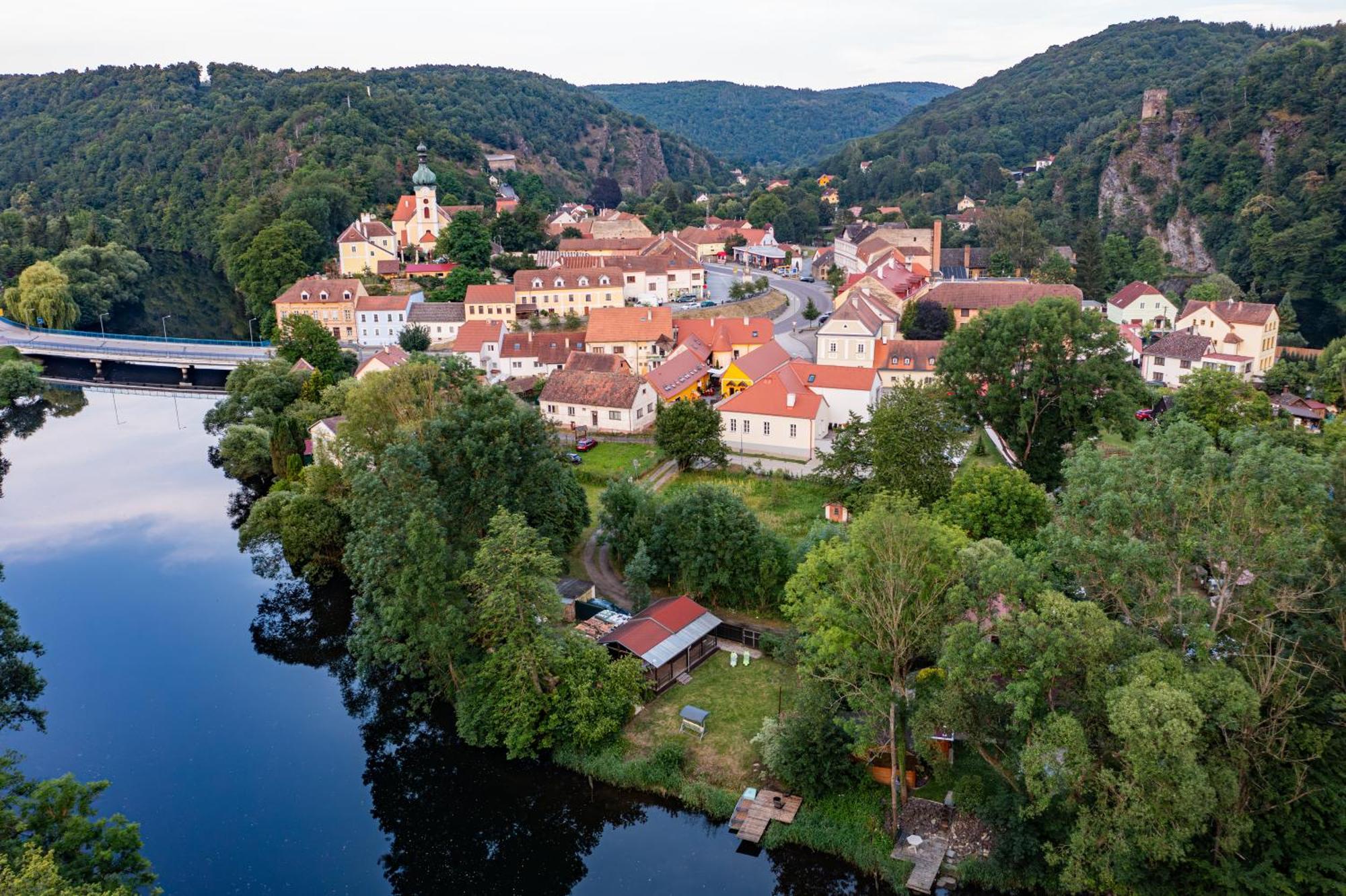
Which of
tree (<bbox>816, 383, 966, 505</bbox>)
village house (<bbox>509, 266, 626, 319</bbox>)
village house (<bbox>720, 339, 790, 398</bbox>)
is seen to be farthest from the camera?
village house (<bbox>509, 266, 626, 319</bbox>)

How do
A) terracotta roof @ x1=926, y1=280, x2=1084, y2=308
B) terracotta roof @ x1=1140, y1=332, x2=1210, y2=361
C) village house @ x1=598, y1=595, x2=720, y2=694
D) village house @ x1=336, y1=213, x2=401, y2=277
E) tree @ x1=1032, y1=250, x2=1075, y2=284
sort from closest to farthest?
village house @ x1=598, y1=595, x2=720, y2=694, terracotta roof @ x1=1140, y1=332, x2=1210, y2=361, terracotta roof @ x1=926, y1=280, x2=1084, y2=308, tree @ x1=1032, y1=250, x2=1075, y2=284, village house @ x1=336, y1=213, x2=401, y2=277

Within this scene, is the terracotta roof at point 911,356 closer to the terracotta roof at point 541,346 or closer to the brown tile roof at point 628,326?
the brown tile roof at point 628,326

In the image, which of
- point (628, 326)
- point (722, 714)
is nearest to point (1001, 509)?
point (722, 714)

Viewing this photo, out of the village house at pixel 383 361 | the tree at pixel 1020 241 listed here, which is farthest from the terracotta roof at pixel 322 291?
the tree at pixel 1020 241

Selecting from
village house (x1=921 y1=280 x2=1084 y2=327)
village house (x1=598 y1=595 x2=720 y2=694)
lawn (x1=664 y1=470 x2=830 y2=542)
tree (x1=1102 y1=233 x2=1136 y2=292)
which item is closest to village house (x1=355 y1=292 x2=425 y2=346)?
lawn (x1=664 y1=470 x2=830 y2=542)

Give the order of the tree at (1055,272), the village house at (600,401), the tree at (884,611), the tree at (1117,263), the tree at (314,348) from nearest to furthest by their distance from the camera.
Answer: the tree at (884,611)
the village house at (600,401)
the tree at (314,348)
the tree at (1055,272)
the tree at (1117,263)

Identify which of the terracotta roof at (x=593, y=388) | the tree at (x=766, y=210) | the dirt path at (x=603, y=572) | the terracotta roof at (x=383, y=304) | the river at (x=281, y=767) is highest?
the tree at (x=766, y=210)

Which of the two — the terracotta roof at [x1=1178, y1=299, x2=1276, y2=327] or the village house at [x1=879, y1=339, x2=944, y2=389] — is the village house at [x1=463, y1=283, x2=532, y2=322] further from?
the terracotta roof at [x1=1178, y1=299, x2=1276, y2=327]

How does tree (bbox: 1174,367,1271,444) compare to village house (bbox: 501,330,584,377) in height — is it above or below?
below
